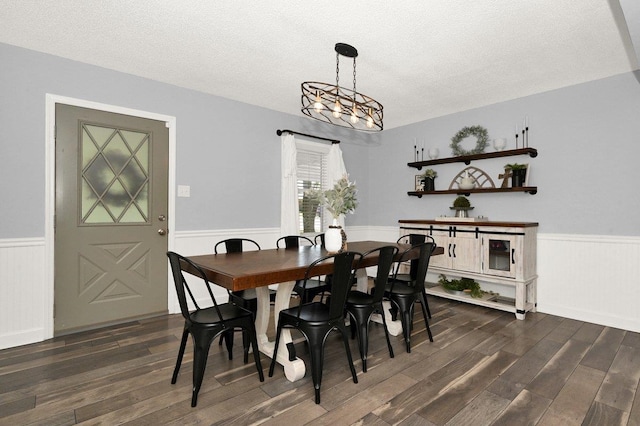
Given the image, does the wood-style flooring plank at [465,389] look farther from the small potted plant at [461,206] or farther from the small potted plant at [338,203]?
the small potted plant at [461,206]

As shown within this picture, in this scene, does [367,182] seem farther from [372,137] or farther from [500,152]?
[500,152]

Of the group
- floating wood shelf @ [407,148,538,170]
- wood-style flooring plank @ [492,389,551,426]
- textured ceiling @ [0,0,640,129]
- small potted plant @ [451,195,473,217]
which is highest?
textured ceiling @ [0,0,640,129]

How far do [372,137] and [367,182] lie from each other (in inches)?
31.5

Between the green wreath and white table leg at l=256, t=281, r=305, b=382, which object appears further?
the green wreath

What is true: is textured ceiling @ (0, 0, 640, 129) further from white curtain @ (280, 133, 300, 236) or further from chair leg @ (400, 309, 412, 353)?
chair leg @ (400, 309, 412, 353)

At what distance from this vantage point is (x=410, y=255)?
3.16 m

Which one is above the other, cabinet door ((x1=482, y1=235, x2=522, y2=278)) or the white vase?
the white vase

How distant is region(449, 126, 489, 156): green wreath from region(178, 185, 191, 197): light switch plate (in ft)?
12.1

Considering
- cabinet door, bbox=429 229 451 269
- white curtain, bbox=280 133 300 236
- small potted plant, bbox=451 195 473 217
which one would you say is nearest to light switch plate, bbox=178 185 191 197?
white curtain, bbox=280 133 300 236

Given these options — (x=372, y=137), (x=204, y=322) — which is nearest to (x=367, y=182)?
(x=372, y=137)

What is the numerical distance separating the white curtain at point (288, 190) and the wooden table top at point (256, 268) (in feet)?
5.82

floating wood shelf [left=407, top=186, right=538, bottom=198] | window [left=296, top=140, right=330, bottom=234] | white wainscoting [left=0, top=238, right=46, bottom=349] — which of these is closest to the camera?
white wainscoting [left=0, top=238, right=46, bottom=349]

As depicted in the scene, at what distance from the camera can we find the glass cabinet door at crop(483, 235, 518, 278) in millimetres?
3855

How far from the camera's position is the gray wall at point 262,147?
3.02 meters
